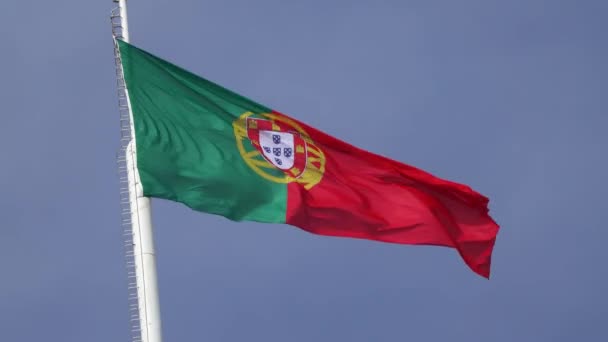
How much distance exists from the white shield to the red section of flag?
1.94 ft

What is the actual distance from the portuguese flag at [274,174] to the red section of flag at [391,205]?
25mm

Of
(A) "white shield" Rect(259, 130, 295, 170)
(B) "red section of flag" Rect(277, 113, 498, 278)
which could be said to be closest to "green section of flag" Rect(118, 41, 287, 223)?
(A) "white shield" Rect(259, 130, 295, 170)

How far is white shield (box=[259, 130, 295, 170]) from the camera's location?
→ 36219 mm

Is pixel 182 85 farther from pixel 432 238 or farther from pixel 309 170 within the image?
pixel 432 238

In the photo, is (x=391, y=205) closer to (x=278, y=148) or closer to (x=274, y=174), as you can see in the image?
(x=278, y=148)

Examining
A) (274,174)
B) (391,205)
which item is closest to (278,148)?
(274,174)

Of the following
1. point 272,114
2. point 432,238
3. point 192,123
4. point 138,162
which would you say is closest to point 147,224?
point 138,162

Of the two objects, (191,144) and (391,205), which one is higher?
(191,144)

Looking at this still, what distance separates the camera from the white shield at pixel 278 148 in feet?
119

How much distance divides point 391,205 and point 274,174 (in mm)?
3749

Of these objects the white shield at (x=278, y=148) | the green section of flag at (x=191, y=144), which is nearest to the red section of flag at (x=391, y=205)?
the white shield at (x=278, y=148)

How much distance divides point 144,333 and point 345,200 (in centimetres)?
822

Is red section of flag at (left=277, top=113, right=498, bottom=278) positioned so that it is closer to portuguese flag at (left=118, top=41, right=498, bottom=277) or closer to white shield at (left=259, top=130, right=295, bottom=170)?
portuguese flag at (left=118, top=41, right=498, bottom=277)

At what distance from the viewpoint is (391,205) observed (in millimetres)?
38094
